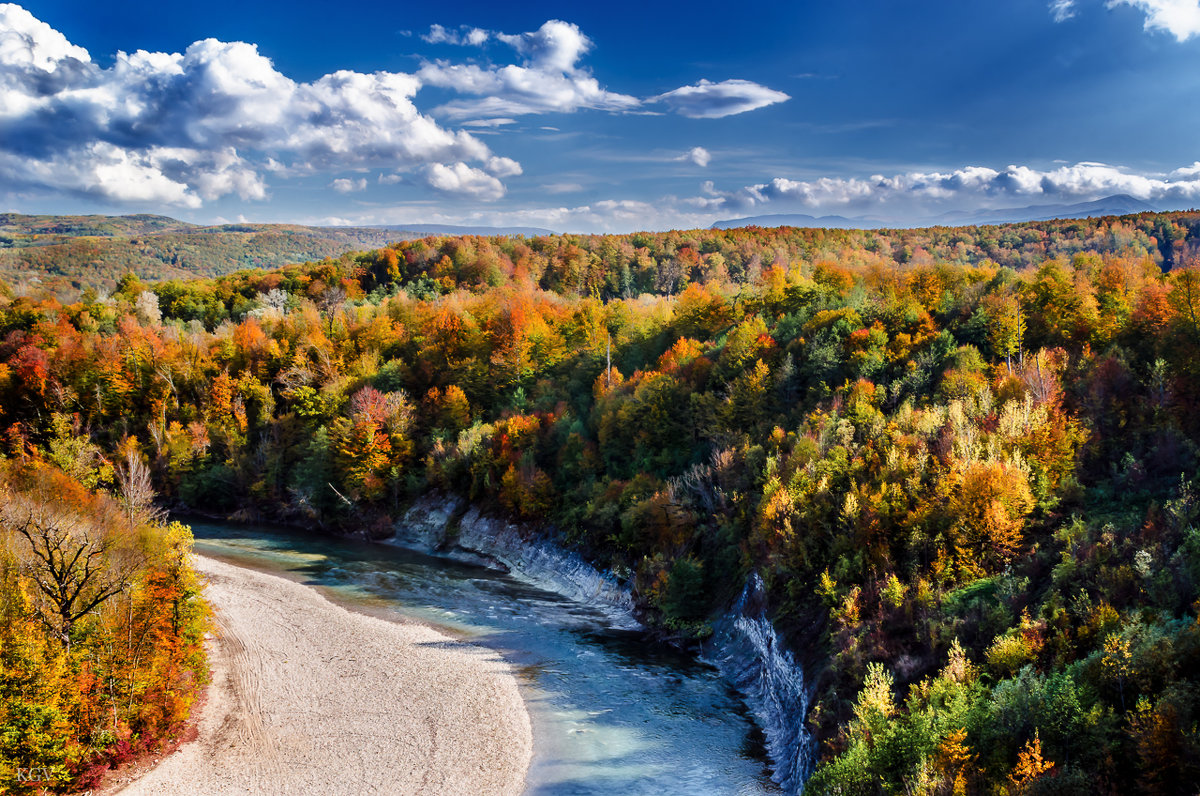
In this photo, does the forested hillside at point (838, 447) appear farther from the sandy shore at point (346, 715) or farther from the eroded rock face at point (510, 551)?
the sandy shore at point (346, 715)

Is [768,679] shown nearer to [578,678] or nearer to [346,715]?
[578,678]

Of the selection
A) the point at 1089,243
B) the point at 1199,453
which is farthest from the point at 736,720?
the point at 1089,243

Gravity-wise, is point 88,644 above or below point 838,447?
below

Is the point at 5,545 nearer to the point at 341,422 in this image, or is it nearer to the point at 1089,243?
the point at 341,422

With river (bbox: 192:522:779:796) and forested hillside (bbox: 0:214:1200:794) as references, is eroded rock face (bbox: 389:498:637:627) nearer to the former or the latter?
river (bbox: 192:522:779:796)

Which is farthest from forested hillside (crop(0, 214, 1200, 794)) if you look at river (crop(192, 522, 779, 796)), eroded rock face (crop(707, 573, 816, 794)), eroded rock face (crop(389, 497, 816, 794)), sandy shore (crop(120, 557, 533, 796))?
sandy shore (crop(120, 557, 533, 796))

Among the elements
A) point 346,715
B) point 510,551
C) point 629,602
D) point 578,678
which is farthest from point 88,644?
point 510,551
